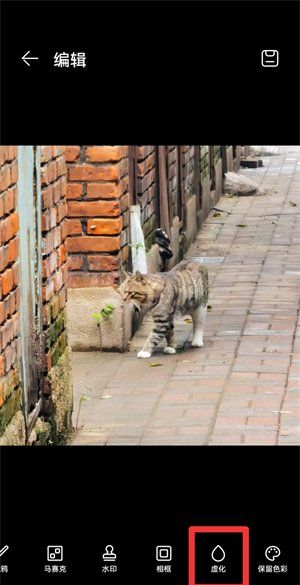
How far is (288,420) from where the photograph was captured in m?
7.46

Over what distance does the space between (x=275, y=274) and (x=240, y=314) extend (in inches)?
68.8

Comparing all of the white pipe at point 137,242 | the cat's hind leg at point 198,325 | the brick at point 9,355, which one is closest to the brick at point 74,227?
the white pipe at point 137,242

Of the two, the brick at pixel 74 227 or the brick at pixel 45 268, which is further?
the brick at pixel 74 227

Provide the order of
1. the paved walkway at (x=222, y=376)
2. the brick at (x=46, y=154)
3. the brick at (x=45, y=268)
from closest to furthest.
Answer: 1. the brick at (x=46, y=154)
2. the brick at (x=45, y=268)
3. the paved walkway at (x=222, y=376)

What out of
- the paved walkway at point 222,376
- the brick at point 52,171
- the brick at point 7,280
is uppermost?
the brick at point 52,171

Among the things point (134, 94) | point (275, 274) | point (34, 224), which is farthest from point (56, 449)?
point (275, 274)

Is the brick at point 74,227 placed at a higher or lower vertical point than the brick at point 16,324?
higher

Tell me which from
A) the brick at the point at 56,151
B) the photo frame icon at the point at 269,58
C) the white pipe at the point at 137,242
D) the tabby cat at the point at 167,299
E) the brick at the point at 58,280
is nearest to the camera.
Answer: the photo frame icon at the point at 269,58

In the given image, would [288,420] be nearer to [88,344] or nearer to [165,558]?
[88,344]

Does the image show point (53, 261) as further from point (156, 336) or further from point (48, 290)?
point (156, 336)

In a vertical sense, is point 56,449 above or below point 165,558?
above

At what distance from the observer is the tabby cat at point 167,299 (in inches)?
368

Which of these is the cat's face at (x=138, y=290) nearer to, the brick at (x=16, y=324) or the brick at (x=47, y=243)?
the brick at (x=47, y=243)

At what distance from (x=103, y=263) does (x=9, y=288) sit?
14.9 feet
